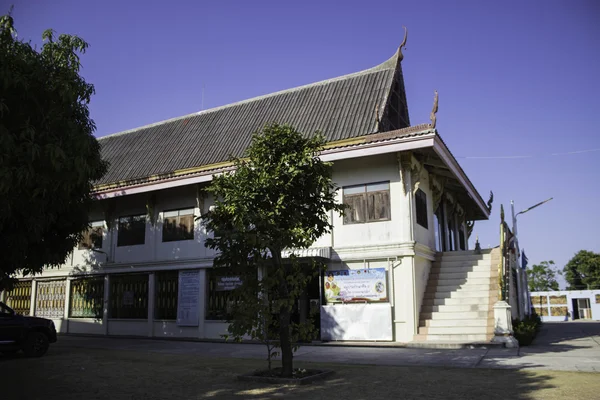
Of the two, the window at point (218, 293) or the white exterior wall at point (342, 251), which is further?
the window at point (218, 293)

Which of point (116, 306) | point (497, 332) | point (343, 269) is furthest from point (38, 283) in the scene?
point (497, 332)

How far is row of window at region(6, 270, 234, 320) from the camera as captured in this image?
19.9m

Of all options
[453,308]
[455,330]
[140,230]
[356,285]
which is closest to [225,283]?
[140,230]

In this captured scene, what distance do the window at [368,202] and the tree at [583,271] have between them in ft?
173

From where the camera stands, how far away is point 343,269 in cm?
1723

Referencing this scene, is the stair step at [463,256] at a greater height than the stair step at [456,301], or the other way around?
the stair step at [463,256]

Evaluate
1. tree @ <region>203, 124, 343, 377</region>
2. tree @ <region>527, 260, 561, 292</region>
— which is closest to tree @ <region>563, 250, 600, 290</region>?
tree @ <region>527, 260, 561, 292</region>

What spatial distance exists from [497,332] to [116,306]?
51.0ft

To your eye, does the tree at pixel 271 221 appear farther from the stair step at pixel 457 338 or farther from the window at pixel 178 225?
the window at pixel 178 225

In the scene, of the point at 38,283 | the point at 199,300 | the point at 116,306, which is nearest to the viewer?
the point at 199,300

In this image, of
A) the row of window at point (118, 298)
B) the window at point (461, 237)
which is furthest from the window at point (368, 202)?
the window at point (461, 237)

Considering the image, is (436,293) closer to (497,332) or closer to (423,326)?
(423,326)

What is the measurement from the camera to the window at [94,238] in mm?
23406

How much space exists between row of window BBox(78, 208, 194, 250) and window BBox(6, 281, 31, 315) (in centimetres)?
416
